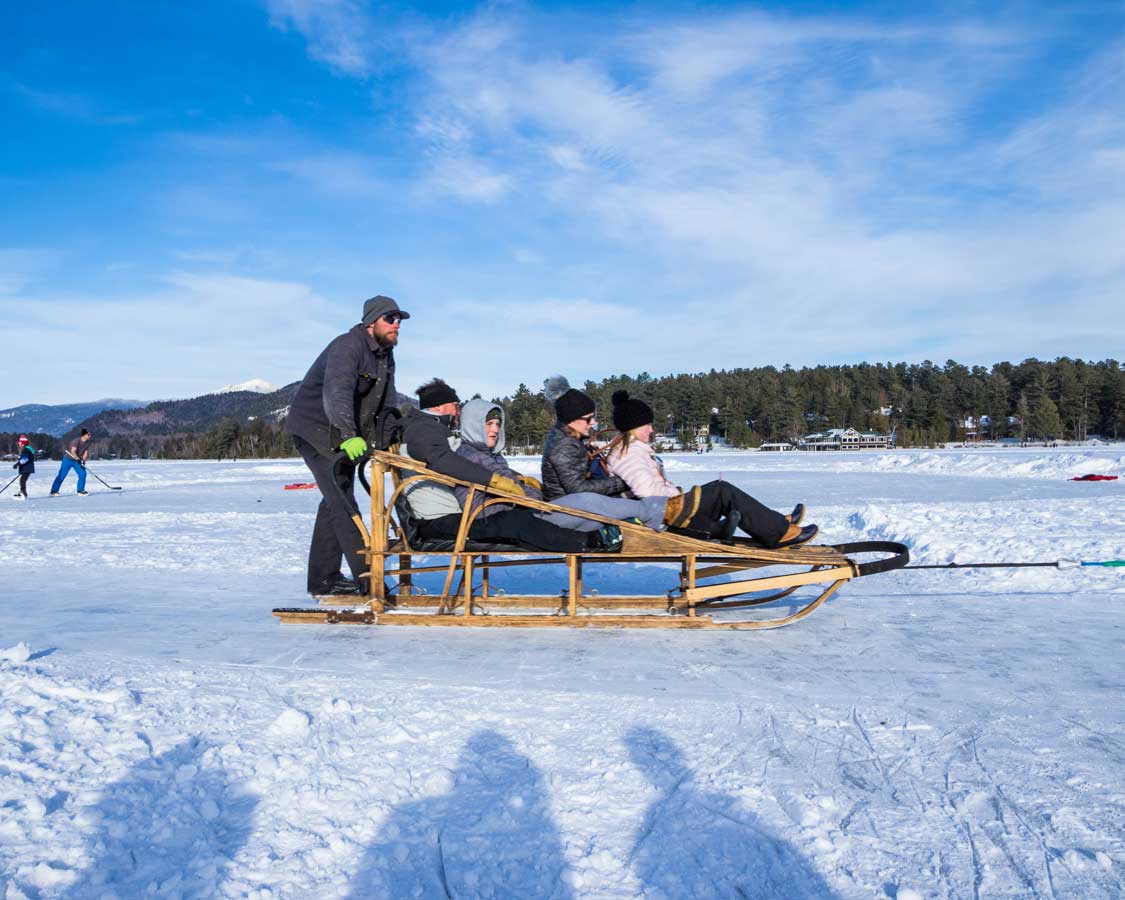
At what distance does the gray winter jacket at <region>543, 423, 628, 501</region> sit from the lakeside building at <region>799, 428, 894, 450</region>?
10497 centimetres

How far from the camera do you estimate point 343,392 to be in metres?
5.31

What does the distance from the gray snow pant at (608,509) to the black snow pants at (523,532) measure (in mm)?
56

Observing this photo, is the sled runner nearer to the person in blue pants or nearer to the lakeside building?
the person in blue pants

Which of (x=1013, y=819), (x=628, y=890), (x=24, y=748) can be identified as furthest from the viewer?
(x=24, y=748)

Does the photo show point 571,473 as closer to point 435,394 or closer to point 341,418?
point 435,394

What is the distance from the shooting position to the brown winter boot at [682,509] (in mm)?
5207

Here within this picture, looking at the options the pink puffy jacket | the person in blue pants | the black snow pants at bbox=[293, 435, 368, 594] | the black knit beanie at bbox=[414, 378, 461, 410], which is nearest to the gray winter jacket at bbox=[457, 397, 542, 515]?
the black knit beanie at bbox=[414, 378, 461, 410]

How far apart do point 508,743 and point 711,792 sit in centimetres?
82

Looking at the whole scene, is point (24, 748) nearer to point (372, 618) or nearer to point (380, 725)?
point (380, 725)

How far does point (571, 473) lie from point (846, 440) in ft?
383

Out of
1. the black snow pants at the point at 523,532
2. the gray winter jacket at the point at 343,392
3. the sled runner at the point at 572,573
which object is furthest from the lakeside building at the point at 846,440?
the black snow pants at the point at 523,532

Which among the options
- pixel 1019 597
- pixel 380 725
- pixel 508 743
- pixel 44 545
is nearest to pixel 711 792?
pixel 508 743

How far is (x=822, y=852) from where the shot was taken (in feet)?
7.70

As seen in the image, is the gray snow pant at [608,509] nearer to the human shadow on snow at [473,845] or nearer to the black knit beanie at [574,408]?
the black knit beanie at [574,408]
